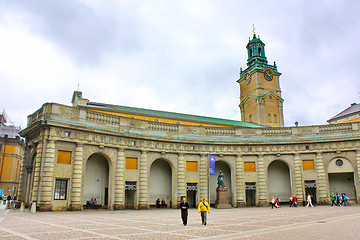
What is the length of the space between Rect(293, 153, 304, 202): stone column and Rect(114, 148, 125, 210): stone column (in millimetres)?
21389

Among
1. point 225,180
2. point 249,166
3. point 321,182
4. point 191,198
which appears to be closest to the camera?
point 321,182

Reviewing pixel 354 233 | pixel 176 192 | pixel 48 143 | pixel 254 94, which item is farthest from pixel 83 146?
pixel 254 94

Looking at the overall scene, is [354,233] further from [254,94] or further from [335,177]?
[254,94]

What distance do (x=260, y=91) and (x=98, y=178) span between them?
51.7 metres

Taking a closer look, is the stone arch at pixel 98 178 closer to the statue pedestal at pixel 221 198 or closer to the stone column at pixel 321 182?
the statue pedestal at pixel 221 198

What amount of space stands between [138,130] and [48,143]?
1028 centimetres

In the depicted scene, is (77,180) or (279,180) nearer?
(77,180)

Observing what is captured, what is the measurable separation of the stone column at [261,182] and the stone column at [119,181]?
17.1m

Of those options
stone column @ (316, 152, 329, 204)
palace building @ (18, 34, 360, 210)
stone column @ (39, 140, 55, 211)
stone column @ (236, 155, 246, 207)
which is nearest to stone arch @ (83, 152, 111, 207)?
Result: palace building @ (18, 34, 360, 210)

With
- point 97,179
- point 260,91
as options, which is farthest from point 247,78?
point 97,179

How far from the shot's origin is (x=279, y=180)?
41281 millimetres

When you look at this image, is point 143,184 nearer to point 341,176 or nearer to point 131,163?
point 131,163

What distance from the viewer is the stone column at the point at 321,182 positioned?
37.8 meters

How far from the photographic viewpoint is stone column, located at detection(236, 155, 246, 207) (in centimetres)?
3847
